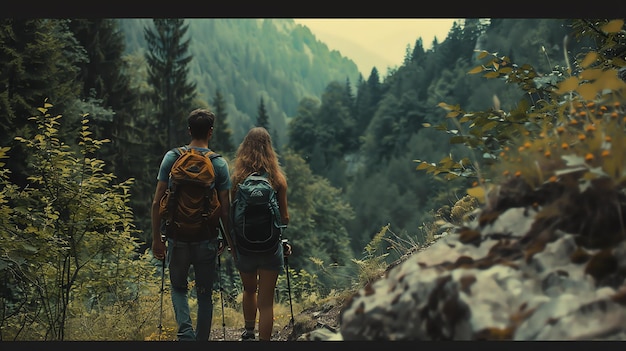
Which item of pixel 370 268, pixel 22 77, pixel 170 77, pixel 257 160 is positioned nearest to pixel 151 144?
pixel 170 77

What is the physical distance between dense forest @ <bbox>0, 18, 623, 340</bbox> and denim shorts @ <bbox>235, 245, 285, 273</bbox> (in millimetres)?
1504

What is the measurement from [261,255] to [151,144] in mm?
27753

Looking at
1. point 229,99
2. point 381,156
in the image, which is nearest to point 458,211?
point 381,156

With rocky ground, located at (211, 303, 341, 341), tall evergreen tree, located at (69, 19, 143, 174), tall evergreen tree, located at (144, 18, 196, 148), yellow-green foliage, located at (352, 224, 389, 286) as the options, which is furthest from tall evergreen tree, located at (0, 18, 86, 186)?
tall evergreen tree, located at (144, 18, 196, 148)

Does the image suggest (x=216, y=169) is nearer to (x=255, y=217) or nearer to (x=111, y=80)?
(x=255, y=217)

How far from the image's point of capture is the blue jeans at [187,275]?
446 centimetres

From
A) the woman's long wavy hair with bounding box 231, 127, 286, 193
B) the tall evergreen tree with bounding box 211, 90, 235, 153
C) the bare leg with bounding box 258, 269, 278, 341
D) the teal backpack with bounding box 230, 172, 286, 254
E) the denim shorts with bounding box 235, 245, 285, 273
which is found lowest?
the bare leg with bounding box 258, 269, 278, 341

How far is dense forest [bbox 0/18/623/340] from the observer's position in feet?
18.4

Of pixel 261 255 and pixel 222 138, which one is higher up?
pixel 222 138

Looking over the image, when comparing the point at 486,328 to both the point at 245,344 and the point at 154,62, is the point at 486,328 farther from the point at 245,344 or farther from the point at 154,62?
the point at 154,62

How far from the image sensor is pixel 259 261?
4840 mm

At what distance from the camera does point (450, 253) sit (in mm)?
3266

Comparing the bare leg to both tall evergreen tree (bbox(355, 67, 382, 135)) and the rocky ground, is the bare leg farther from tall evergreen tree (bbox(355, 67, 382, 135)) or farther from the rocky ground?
tall evergreen tree (bbox(355, 67, 382, 135))

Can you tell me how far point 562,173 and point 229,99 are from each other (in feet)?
524
